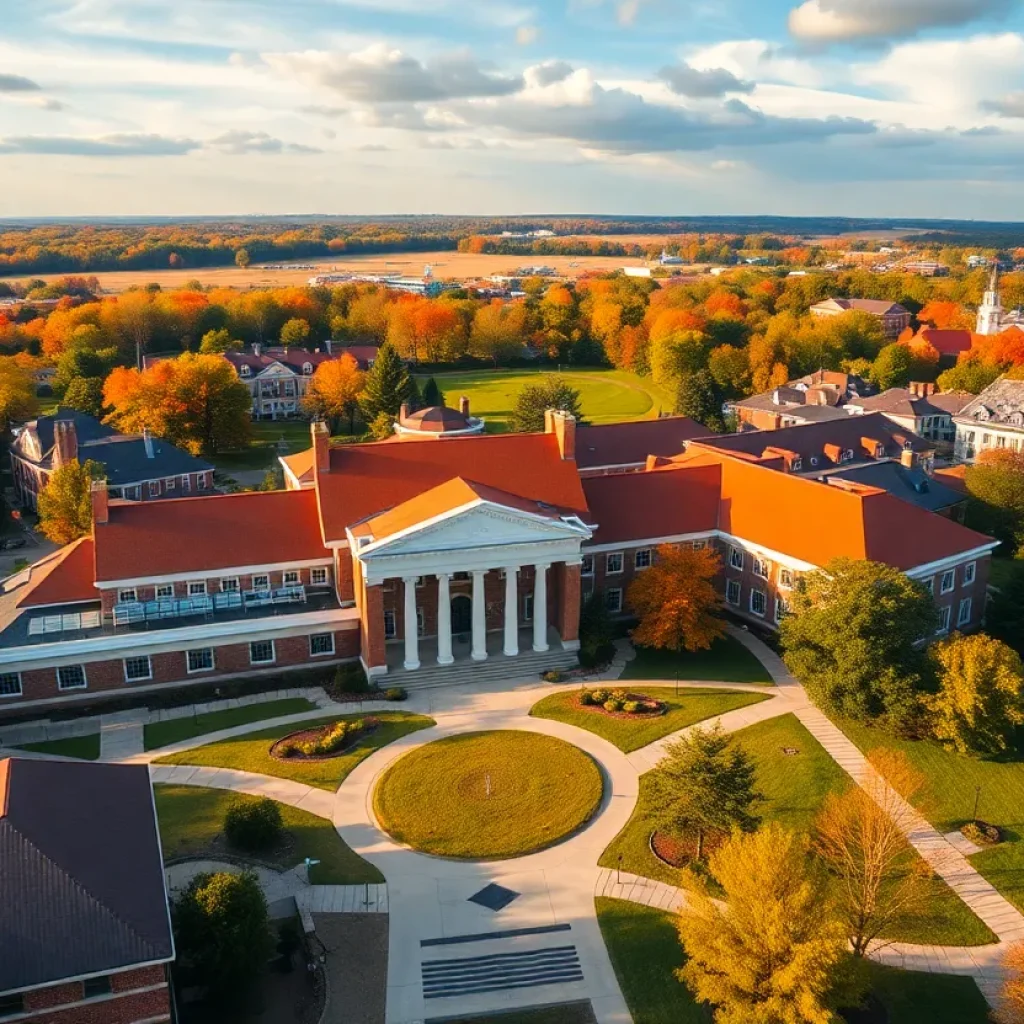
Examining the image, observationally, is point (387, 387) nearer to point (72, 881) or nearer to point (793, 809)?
point (793, 809)

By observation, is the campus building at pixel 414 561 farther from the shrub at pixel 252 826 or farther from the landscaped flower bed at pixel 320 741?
the shrub at pixel 252 826

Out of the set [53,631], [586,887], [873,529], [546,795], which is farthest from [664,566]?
[53,631]

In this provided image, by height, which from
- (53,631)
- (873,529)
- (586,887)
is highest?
(873,529)

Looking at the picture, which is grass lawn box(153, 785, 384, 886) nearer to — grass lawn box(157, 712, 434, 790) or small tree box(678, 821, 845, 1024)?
grass lawn box(157, 712, 434, 790)

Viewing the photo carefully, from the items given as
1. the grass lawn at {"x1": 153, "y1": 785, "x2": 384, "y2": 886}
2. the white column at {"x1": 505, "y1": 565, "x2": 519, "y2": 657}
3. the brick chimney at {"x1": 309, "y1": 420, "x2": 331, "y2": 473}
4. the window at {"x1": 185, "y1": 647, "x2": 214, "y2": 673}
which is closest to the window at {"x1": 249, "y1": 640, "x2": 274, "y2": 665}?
the window at {"x1": 185, "y1": 647, "x2": 214, "y2": 673}

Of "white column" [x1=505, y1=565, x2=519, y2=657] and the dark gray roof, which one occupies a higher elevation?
the dark gray roof

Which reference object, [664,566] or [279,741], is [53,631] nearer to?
[279,741]

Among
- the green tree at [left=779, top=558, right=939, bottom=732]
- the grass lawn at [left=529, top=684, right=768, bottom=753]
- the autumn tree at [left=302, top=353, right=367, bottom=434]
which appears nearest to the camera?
the green tree at [left=779, top=558, right=939, bottom=732]
